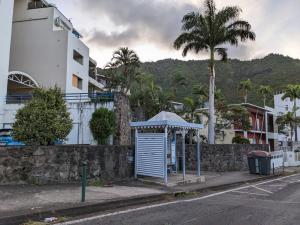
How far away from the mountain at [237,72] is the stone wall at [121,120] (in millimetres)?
38196

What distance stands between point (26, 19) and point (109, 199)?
94.2 feet

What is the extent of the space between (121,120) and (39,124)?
7167 millimetres

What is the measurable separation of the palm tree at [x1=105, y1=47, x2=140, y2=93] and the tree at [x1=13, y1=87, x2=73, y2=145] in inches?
926

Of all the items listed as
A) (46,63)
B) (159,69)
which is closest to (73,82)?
(46,63)

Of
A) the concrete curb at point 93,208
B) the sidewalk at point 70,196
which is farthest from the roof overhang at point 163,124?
the concrete curb at point 93,208

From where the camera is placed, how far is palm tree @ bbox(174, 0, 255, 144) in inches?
1079

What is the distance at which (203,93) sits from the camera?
3862 cm

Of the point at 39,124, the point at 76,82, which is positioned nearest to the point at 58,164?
the point at 39,124

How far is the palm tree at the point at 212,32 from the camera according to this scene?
1079 inches

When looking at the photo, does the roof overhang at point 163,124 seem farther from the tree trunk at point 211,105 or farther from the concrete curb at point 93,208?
the tree trunk at point 211,105

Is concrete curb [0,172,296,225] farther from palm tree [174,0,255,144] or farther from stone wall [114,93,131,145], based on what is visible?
palm tree [174,0,255,144]

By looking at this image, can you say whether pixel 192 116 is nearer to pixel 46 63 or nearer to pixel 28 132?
pixel 46 63

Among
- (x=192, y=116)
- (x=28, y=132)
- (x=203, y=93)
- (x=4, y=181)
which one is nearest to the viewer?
(x=4, y=181)

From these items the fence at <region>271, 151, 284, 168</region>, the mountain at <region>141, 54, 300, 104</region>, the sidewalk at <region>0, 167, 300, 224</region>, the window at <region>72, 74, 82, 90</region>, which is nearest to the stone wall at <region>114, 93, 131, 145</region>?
the sidewalk at <region>0, 167, 300, 224</region>
